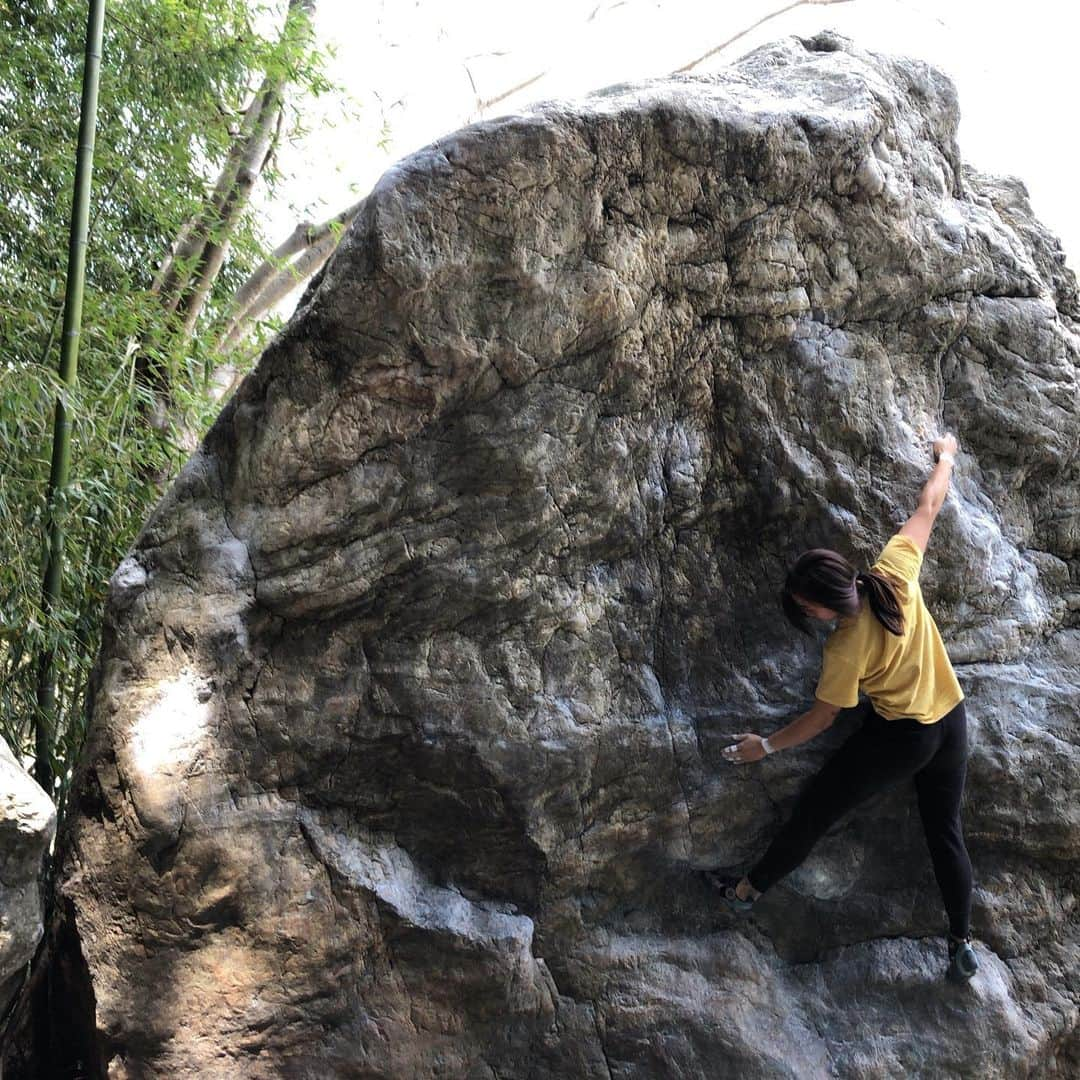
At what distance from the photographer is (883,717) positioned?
107 inches

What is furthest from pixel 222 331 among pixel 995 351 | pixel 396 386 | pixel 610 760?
pixel 995 351

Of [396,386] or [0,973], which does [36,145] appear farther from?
[0,973]

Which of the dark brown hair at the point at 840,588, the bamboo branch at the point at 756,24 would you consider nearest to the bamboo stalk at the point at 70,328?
the dark brown hair at the point at 840,588

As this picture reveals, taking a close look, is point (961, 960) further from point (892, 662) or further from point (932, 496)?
point (932, 496)

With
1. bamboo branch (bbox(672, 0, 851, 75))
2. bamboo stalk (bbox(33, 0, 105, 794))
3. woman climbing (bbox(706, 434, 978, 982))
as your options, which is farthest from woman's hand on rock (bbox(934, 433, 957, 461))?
bamboo branch (bbox(672, 0, 851, 75))

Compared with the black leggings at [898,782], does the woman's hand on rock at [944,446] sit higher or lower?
higher

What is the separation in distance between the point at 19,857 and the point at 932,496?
8.11ft

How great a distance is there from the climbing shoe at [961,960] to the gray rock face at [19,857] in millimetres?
2335

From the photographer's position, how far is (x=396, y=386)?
268 cm

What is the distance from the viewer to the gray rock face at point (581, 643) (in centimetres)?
261

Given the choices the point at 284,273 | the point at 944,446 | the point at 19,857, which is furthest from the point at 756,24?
the point at 19,857

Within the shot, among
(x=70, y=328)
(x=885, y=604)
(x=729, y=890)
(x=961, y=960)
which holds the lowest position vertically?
(x=961, y=960)

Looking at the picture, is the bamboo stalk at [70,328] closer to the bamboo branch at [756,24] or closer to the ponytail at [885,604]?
the ponytail at [885,604]

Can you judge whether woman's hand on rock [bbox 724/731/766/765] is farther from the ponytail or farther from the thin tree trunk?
the thin tree trunk
